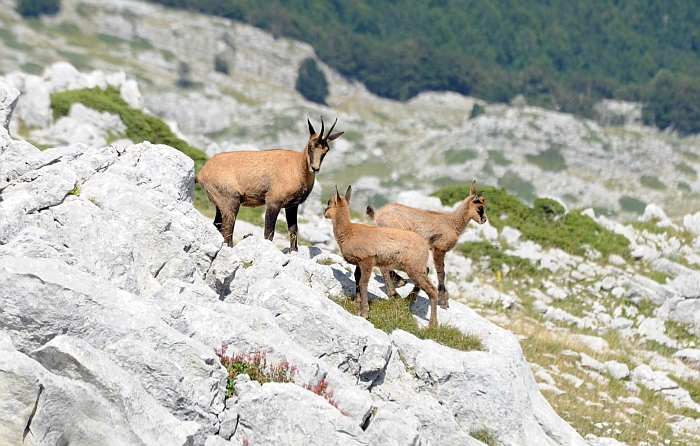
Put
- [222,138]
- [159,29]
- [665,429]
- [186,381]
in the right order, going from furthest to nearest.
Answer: [159,29] → [222,138] → [665,429] → [186,381]

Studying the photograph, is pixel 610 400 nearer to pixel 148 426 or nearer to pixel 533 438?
pixel 533 438

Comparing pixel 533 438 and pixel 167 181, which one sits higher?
pixel 167 181

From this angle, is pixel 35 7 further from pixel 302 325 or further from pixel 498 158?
pixel 302 325

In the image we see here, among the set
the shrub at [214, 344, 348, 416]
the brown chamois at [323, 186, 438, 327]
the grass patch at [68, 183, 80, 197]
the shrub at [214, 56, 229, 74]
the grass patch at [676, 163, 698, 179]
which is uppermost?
the grass patch at [68, 183, 80, 197]

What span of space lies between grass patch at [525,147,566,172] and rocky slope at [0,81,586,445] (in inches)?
4131

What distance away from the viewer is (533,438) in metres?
13.4

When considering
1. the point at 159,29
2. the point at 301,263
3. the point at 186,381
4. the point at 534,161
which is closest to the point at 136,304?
the point at 186,381

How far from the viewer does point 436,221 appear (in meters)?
17.9

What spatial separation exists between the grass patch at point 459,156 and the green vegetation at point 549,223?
8011 cm

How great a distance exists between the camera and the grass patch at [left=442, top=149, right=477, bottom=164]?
380 feet

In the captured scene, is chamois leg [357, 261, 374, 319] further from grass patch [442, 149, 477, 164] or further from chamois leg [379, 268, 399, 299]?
grass patch [442, 149, 477, 164]

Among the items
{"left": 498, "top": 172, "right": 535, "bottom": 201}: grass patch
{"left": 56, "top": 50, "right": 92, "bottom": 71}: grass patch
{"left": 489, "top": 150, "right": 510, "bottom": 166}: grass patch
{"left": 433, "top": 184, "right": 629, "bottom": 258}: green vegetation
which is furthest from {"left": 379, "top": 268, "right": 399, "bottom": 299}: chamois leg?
{"left": 56, "top": 50, "right": 92, "bottom": 71}: grass patch

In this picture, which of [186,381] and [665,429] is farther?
[665,429]

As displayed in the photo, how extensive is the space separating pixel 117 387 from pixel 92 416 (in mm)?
447
